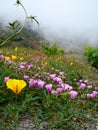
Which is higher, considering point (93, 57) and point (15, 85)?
point (93, 57)

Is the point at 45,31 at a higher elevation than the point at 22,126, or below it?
higher

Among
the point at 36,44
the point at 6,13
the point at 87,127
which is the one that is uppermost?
the point at 6,13

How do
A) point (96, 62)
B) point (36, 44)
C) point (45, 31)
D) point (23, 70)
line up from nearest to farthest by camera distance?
point (23, 70), point (96, 62), point (36, 44), point (45, 31)

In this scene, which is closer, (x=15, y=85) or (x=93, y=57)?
(x=15, y=85)

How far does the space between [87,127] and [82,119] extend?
0.55ft

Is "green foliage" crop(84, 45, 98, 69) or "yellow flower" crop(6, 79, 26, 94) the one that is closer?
"yellow flower" crop(6, 79, 26, 94)

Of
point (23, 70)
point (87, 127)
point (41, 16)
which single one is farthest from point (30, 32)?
point (87, 127)

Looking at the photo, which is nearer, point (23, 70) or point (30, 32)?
point (23, 70)

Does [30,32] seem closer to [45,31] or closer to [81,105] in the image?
[45,31]

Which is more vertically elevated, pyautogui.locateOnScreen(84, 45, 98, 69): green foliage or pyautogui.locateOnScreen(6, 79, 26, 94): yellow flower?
pyautogui.locateOnScreen(84, 45, 98, 69): green foliage

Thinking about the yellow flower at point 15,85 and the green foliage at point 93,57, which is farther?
the green foliage at point 93,57

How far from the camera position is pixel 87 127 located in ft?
13.4

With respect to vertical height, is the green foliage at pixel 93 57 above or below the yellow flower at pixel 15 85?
above

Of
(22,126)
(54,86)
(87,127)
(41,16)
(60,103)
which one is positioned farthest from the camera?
(41,16)
